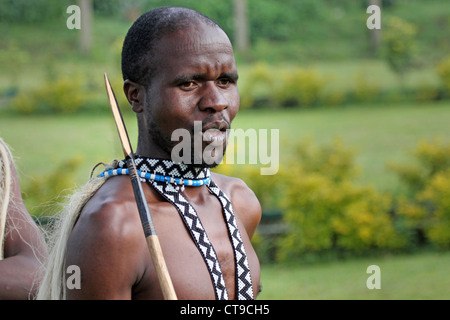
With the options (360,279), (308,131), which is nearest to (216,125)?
(360,279)

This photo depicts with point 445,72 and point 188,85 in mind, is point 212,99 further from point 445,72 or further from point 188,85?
point 445,72

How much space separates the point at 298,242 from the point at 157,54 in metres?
4.81

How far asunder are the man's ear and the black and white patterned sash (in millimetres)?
150

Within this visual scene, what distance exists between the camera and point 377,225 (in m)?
6.55

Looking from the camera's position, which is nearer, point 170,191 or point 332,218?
point 170,191

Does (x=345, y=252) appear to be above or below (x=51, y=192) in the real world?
below

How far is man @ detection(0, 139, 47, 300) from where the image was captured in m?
2.32

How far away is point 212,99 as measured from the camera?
81.3 inches

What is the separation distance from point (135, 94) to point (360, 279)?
14.5 ft

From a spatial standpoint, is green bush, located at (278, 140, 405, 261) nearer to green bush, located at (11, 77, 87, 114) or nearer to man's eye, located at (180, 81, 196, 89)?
green bush, located at (11, 77, 87, 114)

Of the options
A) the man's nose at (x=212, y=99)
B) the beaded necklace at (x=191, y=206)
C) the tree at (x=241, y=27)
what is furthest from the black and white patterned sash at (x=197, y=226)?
the tree at (x=241, y=27)

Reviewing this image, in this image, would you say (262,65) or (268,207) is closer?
(268,207)

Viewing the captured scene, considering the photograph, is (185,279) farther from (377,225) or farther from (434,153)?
(434,153)
